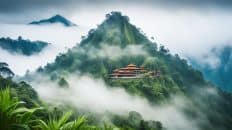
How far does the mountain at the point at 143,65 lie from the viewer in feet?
218

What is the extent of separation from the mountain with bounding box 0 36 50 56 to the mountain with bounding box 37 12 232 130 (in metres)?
19.8

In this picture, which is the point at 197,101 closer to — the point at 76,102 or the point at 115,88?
the point at 115,88

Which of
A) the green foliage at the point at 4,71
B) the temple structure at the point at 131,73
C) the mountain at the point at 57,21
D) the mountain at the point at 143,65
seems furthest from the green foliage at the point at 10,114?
the mountain at the point at 57,21

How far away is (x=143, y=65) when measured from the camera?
243ft

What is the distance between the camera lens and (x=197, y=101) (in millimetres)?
72125

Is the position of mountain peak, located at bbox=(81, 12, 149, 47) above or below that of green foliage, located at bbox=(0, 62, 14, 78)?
above

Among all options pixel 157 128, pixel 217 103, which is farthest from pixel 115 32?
pixel 157 128

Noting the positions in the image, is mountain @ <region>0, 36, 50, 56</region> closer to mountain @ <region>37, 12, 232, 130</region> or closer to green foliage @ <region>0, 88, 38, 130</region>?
mountain @ <region>37, 12, 232, 130</region>

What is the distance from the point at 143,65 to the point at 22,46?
1296 inches

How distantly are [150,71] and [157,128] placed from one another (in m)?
22.9

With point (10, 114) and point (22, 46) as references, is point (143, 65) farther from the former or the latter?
point (10, 114)

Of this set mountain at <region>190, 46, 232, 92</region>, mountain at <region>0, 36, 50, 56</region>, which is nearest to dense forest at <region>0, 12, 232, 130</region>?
mountain at <region>0, 36, 50, 56</region>

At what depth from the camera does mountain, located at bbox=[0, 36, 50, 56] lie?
310 feet

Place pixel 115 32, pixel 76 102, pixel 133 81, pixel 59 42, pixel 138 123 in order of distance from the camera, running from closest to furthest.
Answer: pixel 138 123
pixel 76 102
pixel 133 81
pixel 115 32
pixel 59 42
